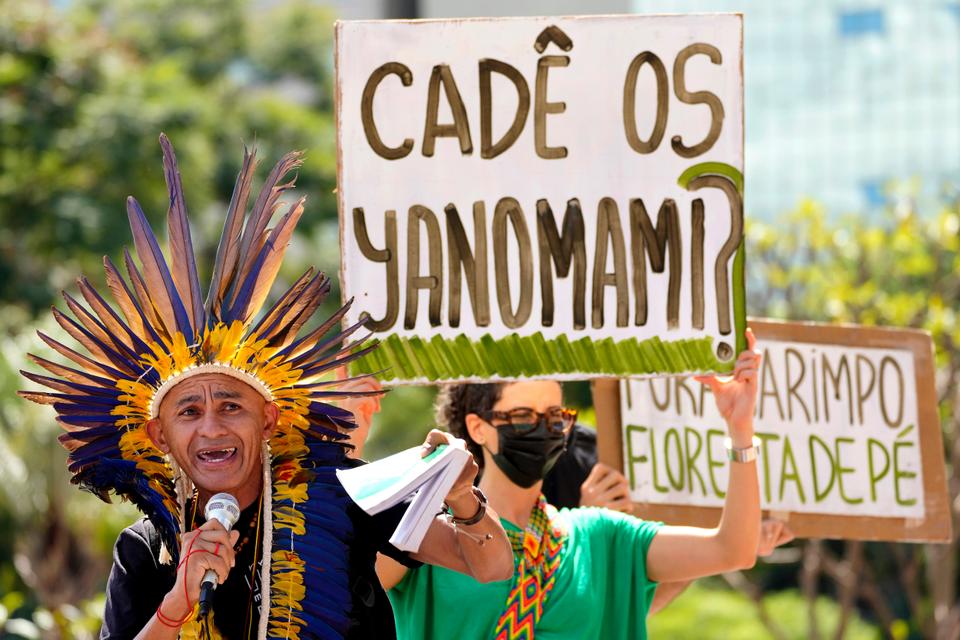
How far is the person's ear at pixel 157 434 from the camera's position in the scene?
3.08 m

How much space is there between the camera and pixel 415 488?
292cm

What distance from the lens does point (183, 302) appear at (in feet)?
10.3

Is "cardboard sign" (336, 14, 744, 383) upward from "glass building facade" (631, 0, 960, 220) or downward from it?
downward

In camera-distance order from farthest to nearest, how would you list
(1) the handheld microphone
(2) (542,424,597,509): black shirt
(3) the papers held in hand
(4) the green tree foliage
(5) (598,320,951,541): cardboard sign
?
1. (4) the green tree foliage
2. (2) (542,424,597,509): black shirt
3. (5) (598,320,951,541): cardboard sign
4. (3) the papers held in hand
5. (1) the handheld microphone

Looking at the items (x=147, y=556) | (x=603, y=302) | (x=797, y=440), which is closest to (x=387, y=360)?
(x=603, y=302)

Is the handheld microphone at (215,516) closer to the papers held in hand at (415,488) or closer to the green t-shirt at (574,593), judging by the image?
the papers held in hand at (415,488)

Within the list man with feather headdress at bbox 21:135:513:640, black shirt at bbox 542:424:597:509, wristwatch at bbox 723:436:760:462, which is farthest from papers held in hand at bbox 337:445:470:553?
black shirt at bbox 542:424:597:509

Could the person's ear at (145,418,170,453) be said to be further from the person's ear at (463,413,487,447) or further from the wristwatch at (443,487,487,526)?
the person's ear at (463,413,487,447)

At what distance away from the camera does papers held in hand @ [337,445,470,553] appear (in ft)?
9.48

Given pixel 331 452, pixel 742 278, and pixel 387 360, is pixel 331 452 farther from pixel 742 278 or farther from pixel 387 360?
pixel 742 278

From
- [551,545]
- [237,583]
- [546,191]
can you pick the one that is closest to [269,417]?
[237,583]

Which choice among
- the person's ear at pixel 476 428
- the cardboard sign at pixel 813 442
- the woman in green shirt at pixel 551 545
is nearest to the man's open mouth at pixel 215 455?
the woman in green shirt at pixel 551 545

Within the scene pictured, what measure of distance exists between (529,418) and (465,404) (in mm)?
182

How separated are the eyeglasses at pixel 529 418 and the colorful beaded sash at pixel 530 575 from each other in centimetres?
21
